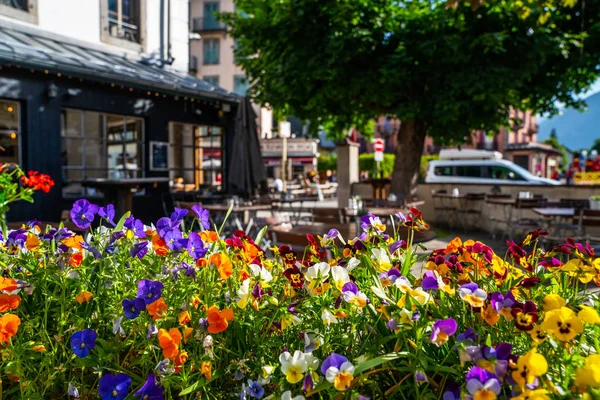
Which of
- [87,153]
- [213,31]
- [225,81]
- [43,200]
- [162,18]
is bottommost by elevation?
[43,200]

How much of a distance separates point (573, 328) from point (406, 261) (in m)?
0.56

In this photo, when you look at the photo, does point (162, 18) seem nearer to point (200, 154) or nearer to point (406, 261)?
point (200, 154)

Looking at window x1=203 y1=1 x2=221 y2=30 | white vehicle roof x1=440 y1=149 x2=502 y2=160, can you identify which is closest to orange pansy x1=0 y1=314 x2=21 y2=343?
white vehicle roof x1=440 y1=149 x2=502 y2=160

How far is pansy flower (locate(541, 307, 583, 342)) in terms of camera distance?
3.17ft

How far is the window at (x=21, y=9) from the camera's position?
9.68 metres

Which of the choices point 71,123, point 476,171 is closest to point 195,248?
point 71,123

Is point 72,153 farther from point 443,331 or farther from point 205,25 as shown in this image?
point 205,25

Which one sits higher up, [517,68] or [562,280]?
[517,68]

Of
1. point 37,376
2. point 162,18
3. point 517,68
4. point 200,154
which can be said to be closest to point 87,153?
point 200,154

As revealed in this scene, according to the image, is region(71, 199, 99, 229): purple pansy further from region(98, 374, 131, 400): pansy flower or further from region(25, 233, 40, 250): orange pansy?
region(98, 374, 131, 400): pansy flower

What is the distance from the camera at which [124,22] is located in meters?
12.2

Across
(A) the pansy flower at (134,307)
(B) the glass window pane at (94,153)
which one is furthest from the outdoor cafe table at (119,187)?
(A) the pansy flower at (134,307)

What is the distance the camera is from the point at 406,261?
4.89 feet

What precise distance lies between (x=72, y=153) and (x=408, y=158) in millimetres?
7781
